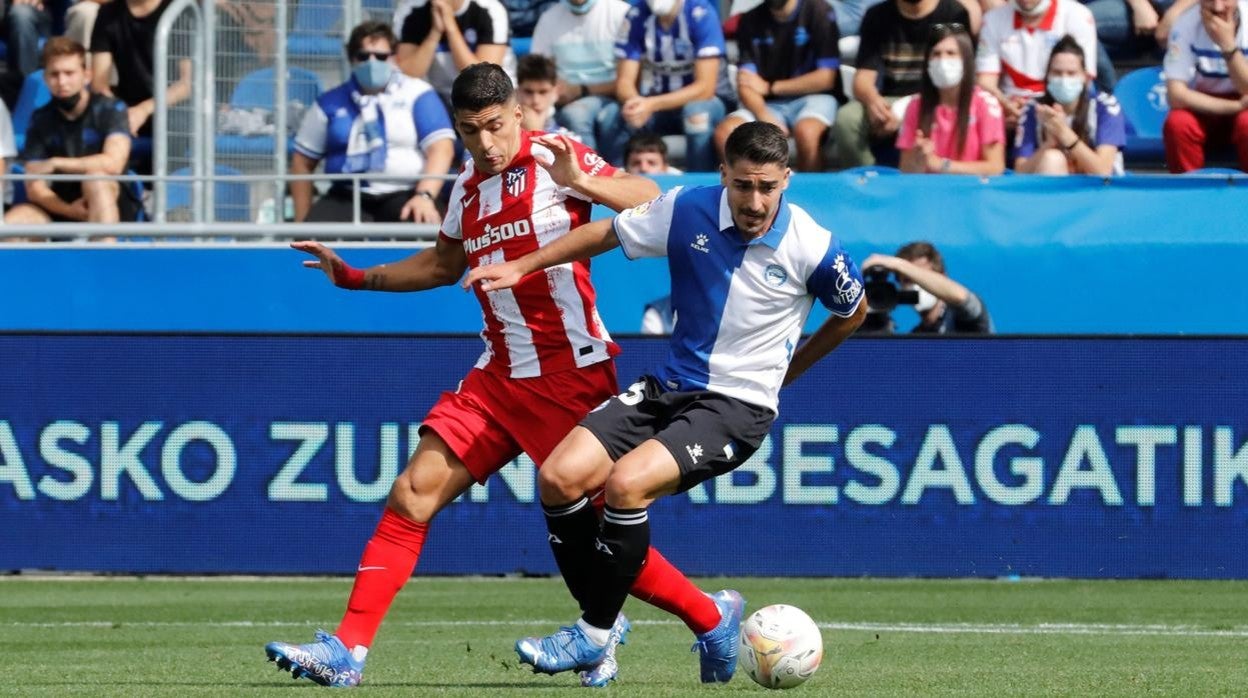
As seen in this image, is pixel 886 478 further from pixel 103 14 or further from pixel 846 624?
pixel 103 14

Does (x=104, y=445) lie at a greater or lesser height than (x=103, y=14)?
lesser

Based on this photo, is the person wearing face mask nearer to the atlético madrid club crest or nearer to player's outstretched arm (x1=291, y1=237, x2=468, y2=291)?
player's outstretched arm (x1=291, y1=237, x2=468, y2=291)

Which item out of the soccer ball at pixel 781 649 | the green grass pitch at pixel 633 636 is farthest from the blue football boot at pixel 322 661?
the soccer ball at pixel 781 649

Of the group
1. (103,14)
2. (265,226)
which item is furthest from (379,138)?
(103,14)

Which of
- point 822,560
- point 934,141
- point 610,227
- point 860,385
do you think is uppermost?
point 610,227

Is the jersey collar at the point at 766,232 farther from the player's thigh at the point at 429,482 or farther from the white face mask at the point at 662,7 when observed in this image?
the white face mask at the point at 662,7

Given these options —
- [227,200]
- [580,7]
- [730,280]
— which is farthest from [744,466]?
[730,280]

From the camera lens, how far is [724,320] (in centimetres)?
676

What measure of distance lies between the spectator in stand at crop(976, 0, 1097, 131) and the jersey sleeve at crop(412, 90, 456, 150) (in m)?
3.75

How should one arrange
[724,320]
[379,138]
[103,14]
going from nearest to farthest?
[724,320], [379,138], [103,14]

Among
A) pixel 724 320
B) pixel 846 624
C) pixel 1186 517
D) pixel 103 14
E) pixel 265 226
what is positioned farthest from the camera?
pixel 103 14

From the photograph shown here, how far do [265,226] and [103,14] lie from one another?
3082 millimetres

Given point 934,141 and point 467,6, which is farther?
point 467,6

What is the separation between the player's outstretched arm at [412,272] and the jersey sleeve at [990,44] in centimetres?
736
